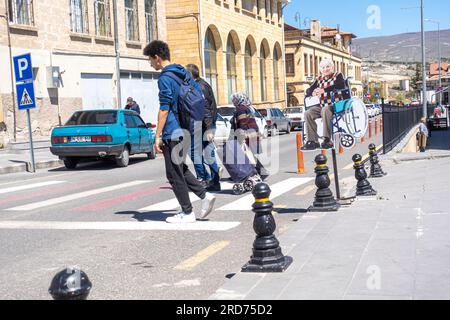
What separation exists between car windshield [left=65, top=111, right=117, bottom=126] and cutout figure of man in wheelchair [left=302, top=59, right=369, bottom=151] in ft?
28.8

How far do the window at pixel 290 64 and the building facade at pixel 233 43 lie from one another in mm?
6459

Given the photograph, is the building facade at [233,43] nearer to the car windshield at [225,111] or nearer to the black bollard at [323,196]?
the car windshield at [225,111]

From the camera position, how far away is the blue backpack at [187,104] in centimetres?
741

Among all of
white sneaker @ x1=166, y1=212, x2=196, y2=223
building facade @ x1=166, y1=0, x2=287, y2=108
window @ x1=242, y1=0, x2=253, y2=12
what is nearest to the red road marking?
white sneaker @ x1=166, y1=212, x2=196, y2=223

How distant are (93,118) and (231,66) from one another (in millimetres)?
28007

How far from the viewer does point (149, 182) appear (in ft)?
41.3

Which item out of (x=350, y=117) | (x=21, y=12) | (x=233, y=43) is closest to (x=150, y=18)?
(x=21, y=12)

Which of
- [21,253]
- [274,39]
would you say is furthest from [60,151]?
[274,39]

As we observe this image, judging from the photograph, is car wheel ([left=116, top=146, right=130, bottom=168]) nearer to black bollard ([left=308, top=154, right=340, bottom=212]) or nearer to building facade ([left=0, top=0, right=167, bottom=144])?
building facade ([left=0, top=0, right=167, bottom=144])

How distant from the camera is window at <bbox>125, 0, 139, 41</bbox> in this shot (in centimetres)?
3030

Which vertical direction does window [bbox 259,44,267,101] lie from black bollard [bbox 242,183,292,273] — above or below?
above

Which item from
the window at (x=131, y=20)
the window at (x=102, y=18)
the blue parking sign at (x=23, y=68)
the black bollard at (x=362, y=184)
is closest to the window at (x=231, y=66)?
the window at (x=131, y=20)

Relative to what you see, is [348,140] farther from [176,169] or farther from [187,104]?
[176,169]

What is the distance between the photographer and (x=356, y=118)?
8.28 m
